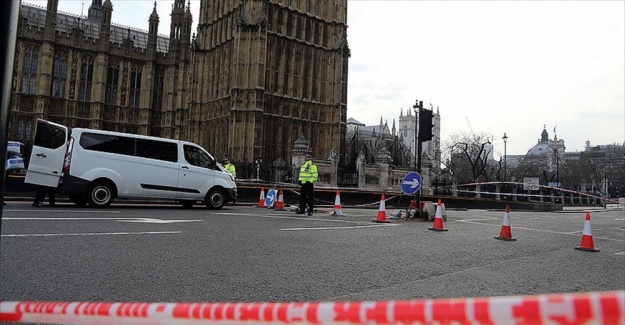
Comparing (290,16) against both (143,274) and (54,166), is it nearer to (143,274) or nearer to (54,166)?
(54,166)

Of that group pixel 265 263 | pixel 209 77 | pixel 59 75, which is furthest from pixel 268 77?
pixel 265 263

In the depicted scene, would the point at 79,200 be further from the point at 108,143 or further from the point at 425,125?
the point at 425,125

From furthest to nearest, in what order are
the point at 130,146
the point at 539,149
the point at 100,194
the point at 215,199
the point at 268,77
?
the point at 539,149 < the point at 268,77 < the point at 215,199 < the point at 130,146 < the point at 100,194

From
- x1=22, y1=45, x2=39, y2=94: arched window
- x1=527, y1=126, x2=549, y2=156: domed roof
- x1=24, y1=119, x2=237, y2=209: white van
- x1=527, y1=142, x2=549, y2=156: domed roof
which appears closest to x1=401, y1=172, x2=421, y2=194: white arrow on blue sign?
x1=24, y1=119, x2=237, y2=209: white van

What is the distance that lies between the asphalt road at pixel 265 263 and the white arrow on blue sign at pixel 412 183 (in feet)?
12.9

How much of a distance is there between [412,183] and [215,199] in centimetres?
611

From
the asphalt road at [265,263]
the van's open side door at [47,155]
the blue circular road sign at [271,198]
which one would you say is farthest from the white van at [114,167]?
the blue circular road sign at [271,198]

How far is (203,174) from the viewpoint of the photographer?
1421 cm

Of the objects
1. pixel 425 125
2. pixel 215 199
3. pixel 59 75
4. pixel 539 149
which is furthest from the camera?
pixel 539 149

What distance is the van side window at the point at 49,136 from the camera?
1244 cm

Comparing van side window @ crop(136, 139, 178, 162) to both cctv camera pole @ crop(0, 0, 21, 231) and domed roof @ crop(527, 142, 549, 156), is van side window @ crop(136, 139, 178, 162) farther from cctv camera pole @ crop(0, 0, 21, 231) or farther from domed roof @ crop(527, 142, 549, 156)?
domed roof @ crop(527, 142, 549, 156)

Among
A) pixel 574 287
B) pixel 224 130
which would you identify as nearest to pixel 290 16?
pixel 224 130

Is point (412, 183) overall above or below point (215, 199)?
above

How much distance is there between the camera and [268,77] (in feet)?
122
